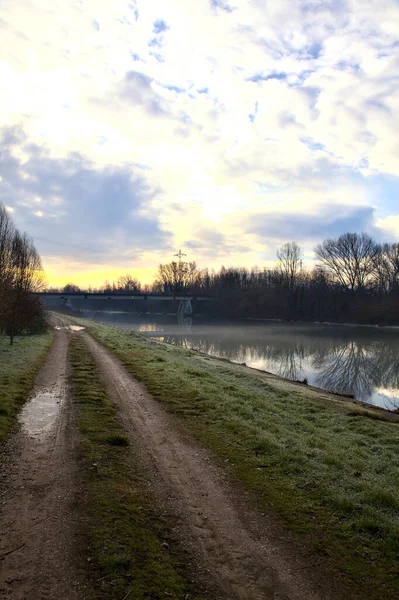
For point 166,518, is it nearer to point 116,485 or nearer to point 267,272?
point 116,485

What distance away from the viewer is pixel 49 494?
5086mm

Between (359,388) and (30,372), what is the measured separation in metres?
15.7

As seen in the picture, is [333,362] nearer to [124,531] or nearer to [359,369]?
[359,369]

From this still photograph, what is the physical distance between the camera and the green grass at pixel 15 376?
315 inches

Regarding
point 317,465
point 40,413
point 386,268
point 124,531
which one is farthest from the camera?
point 386,268

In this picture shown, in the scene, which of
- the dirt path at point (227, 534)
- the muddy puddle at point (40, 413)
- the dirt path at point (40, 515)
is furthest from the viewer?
the muddy puddle at point (40, 413)

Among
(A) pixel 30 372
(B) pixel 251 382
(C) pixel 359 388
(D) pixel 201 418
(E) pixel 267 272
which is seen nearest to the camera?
(D) pixel 201 418

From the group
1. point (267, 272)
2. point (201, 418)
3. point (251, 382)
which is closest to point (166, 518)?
point (201, 418)

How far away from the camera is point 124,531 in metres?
4.31

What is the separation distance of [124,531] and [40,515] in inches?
42.2

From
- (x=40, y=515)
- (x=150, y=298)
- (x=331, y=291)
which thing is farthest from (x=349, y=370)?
(x=150, y=298)

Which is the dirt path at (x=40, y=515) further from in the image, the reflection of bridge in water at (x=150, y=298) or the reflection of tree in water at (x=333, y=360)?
the reflection of bridge in water at (x=150, y=298)

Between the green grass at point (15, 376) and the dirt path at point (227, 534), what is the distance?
260 centimetres

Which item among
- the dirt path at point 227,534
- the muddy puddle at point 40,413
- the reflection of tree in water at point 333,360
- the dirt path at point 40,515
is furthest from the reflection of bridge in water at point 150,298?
the dirt path at point 227,534
